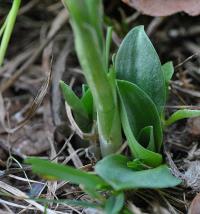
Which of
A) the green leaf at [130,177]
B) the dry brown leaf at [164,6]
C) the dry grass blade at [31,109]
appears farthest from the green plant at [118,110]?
the dry brown leaf at [164,6]

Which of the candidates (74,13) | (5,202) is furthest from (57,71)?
(74,13)

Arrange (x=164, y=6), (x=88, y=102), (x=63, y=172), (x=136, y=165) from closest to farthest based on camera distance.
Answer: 1. (x=63, y=172)
2. (x=136, y=165)
3. (x=88, y=102)
4. (x=164, y=6)

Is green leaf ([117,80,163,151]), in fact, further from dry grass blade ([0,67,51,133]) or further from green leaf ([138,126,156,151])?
dry grass blade ([0,67,51,133])

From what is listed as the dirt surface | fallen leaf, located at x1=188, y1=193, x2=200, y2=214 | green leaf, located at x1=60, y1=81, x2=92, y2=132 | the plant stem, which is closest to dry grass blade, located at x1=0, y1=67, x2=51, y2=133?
the dirt surface

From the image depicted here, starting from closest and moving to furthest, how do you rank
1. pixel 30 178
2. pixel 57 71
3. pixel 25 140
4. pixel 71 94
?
pixel 71 94
pixel 30 178
pixel 25 140
pixel 57 71

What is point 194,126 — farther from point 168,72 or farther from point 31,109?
point 31,109

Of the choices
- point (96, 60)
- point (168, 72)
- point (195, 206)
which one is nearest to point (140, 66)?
point (168, 72)

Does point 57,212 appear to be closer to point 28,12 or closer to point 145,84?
point 145,84

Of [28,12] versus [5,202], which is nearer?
[5,202]
